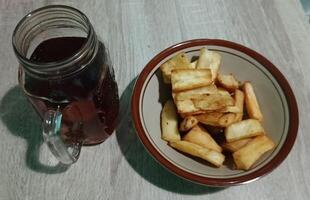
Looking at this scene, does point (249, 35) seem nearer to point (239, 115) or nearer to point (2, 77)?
point (239, 115)

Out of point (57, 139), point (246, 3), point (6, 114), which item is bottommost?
point (6, 114)

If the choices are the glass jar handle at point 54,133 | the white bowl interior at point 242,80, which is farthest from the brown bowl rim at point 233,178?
the glass jar handle at point 54,133

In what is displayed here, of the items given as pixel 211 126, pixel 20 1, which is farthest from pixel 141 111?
pixel 20 1

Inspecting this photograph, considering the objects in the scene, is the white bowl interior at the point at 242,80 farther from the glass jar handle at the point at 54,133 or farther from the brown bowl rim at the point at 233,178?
the glass jar handle at the point at 54,133

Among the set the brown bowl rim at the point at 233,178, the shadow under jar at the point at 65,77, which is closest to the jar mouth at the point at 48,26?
the shadow under jar at the point at 65,77

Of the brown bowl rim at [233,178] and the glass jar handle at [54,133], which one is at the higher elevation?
the brown bowl rim at [233,178]

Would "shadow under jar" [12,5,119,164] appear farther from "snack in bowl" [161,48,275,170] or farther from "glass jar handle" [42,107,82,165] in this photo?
"snack in bowl" [161,48,275,170]

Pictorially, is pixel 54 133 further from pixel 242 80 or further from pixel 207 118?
pixel 242 80
